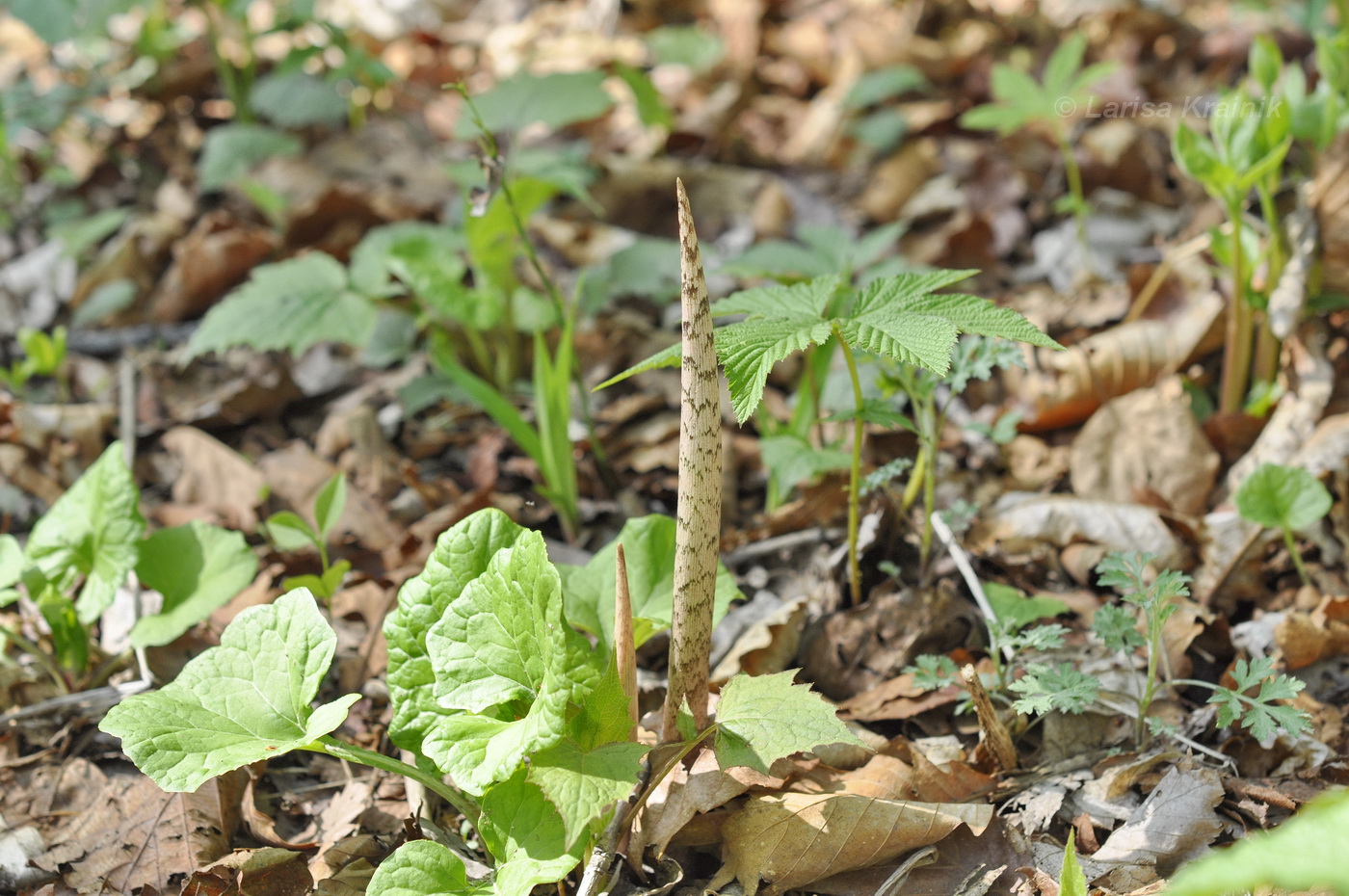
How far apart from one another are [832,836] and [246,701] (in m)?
0.90

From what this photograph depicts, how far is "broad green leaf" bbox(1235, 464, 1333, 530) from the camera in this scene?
1.84 meters

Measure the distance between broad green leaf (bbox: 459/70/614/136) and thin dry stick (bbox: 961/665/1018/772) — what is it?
211cm

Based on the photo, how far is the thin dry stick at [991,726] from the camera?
1.52 metres

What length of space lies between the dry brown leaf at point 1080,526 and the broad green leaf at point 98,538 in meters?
1.77

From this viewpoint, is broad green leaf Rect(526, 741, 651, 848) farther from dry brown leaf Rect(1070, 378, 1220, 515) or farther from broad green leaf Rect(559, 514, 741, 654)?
dry brown leaf Rect(1070, 378, 1220, 515)

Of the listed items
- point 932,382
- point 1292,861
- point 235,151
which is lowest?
point 932,382

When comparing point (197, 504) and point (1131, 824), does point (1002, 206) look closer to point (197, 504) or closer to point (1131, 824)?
point (1131, 824)

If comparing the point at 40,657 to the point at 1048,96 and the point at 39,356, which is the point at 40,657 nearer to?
the point at 39,356

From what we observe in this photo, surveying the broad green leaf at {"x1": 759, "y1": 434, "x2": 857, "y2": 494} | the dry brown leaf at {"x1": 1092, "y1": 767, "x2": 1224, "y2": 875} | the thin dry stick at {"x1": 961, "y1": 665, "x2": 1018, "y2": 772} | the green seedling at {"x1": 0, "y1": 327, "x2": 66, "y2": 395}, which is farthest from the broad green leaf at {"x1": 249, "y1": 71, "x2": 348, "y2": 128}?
the dry brown leaf at {"x1": 1092, "y1": 767, "x2": 1224, "y2": 875}

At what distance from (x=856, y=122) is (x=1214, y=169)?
2035 millimetres

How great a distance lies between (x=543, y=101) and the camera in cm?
306

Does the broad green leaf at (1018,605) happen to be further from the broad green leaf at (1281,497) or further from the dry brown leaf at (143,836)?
the dry brown leaf at (143,836)

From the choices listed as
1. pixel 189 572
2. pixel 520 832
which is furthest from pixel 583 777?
pixel 189 572

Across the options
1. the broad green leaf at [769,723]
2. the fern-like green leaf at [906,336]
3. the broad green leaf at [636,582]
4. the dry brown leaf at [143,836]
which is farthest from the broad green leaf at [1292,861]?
the dry brown leaf at [143,836]
